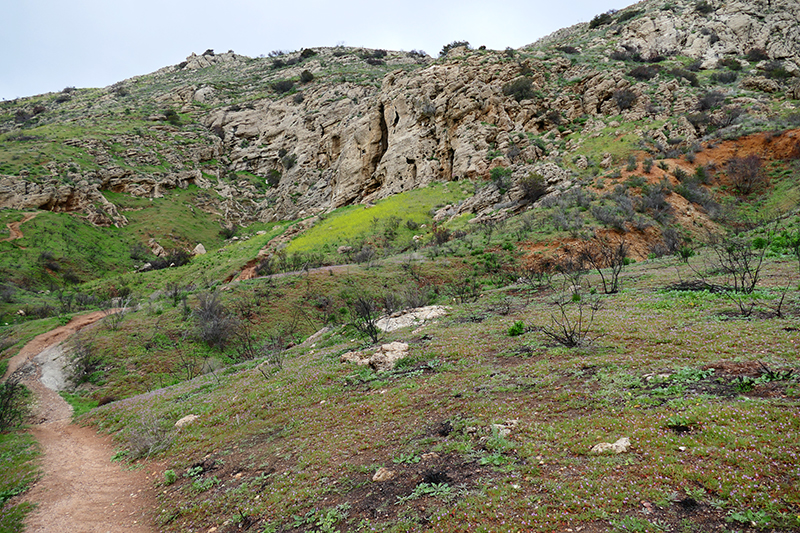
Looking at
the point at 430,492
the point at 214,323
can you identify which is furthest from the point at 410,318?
the point at 214,323

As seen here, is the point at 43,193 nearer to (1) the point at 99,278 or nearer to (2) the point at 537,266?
(1) the point at 99,278

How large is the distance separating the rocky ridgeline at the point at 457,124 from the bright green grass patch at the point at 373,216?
9.68 feet

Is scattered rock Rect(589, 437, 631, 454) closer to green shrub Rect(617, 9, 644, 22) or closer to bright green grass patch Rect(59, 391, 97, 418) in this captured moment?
bright green grass patch Rect(59, 391, 97, 418)

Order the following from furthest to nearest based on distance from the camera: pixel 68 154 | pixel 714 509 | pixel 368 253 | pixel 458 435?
pixel 68 154, pixel 368 253, pixel 458 435, pixel 714 509

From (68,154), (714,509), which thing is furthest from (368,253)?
(68,154)

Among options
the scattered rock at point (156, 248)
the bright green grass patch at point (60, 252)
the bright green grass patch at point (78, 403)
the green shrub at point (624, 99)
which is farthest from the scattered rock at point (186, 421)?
the green shrub at point (624, 99)

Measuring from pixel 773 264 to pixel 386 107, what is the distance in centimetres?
4708

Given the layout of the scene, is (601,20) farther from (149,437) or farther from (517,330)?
(149,437)

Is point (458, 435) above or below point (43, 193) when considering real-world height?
below

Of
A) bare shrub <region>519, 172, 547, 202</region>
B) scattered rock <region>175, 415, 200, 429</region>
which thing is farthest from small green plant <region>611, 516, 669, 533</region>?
bare shrub <region>519, 172, 547, 202</region>

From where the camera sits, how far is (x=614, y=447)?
4.14m

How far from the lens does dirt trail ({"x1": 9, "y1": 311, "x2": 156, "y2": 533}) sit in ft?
20.2

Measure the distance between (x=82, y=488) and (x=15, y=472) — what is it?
2.31 meters

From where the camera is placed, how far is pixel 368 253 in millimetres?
28453
